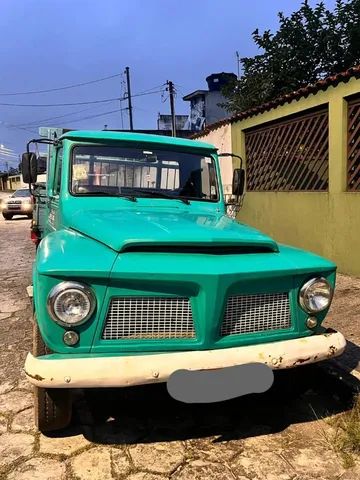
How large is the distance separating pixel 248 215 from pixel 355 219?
3.49 meters

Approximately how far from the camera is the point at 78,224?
136 inches

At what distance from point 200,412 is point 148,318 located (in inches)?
44.4

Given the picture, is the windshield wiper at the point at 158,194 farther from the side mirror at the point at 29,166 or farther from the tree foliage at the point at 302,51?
the tree foliage at the point at 302,51

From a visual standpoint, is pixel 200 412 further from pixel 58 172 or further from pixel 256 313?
pixel 58 172

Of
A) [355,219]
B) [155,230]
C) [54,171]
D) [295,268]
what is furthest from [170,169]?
[355,219]

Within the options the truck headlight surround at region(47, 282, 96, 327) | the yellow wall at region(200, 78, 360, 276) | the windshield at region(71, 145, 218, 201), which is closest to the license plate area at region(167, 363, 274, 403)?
the truck headlight surround at region(47, 282, 96, 327)

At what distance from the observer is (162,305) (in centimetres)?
261

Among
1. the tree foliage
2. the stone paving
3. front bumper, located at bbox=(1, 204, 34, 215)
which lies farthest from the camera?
front bumper, located at bbox=(1, 204, 34, 215)

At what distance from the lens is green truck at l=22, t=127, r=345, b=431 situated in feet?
8.17

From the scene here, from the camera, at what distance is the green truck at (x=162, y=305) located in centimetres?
249

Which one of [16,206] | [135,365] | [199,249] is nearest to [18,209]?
[16,206]

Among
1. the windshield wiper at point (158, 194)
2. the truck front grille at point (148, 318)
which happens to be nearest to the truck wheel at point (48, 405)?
the truck front grille at point (148, 318)

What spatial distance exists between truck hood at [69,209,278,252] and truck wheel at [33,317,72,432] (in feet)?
2.41

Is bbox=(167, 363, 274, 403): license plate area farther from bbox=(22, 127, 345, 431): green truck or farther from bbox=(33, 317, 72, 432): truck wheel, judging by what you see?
bbox=(33, 317, 72, 432): truck wheel
